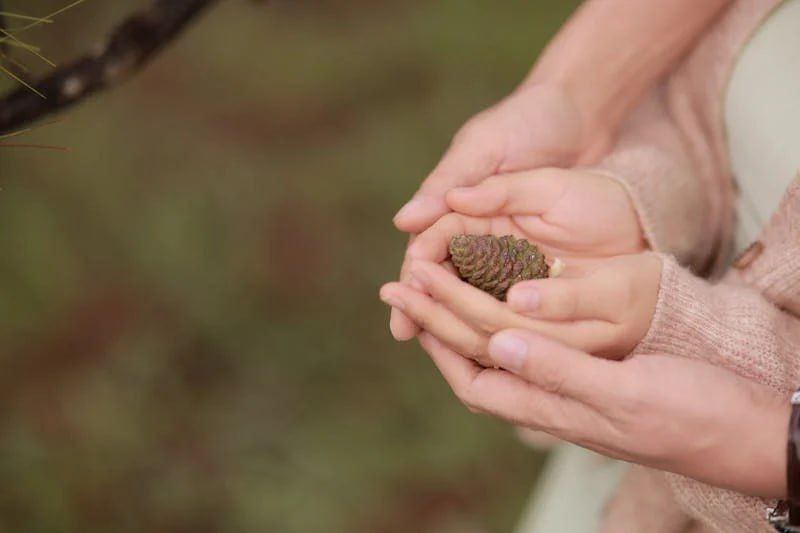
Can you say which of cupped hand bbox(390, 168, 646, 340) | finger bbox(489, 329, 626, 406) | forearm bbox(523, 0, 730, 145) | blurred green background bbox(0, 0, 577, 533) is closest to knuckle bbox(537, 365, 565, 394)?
finger bbox(489, 329, 626, 406)

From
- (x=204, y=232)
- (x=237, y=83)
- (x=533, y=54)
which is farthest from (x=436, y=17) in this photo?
(x=204, y=232)

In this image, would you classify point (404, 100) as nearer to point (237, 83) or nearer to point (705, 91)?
point (237, 83)

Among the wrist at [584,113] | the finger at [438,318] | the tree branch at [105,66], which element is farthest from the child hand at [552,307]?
the tree branch at [105,66]

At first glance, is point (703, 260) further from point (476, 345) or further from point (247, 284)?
point (247, 284)

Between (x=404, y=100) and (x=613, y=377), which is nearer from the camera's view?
(x=613, y=377)

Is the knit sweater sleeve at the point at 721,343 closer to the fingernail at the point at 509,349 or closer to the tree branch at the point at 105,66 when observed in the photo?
the fingernail at the point at 509,349

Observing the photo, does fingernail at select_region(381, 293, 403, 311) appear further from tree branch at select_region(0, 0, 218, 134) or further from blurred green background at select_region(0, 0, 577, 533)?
blurred green background at select_region(0, 0, 577, 533)

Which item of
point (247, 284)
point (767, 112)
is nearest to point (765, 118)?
point (767, 112)

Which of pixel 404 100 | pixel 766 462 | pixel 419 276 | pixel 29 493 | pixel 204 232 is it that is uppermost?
pixel 404 100
